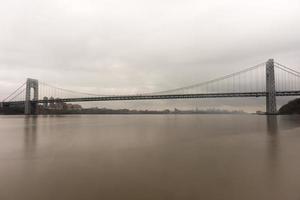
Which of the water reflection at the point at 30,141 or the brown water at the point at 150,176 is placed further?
the water reflection at the point at 30,141

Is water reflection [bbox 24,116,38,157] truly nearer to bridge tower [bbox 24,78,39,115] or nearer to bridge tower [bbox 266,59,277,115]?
bridge tower [bbox 266,59,277,115]

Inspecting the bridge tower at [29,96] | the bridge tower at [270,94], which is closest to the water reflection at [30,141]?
the bridge tower at [270,94]

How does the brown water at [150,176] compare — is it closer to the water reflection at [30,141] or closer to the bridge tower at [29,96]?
the water reflection at [30,141]

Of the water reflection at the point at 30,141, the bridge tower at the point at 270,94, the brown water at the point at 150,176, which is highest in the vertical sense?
the bridge tower at the point at 270,94

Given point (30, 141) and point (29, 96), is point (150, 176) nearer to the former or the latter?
point (30, 141)

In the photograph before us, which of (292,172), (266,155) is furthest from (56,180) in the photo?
(266,155)

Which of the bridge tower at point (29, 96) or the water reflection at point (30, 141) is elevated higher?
the bridge tower at point (29, 96)

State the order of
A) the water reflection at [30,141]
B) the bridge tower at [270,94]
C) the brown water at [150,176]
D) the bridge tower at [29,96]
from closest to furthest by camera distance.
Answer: the brown water at [150,176]
the water reflection at [30,141]
the bridge tower at [270,94]
the bridge tower at [29,96]

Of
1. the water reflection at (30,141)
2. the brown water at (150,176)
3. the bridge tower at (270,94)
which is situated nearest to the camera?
the brown water at (150,176)

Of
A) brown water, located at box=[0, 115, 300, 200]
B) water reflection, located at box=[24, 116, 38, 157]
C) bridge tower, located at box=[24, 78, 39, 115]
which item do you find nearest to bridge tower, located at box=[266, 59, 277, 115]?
water reflection, located at box=[24, 116, 38, 157]
